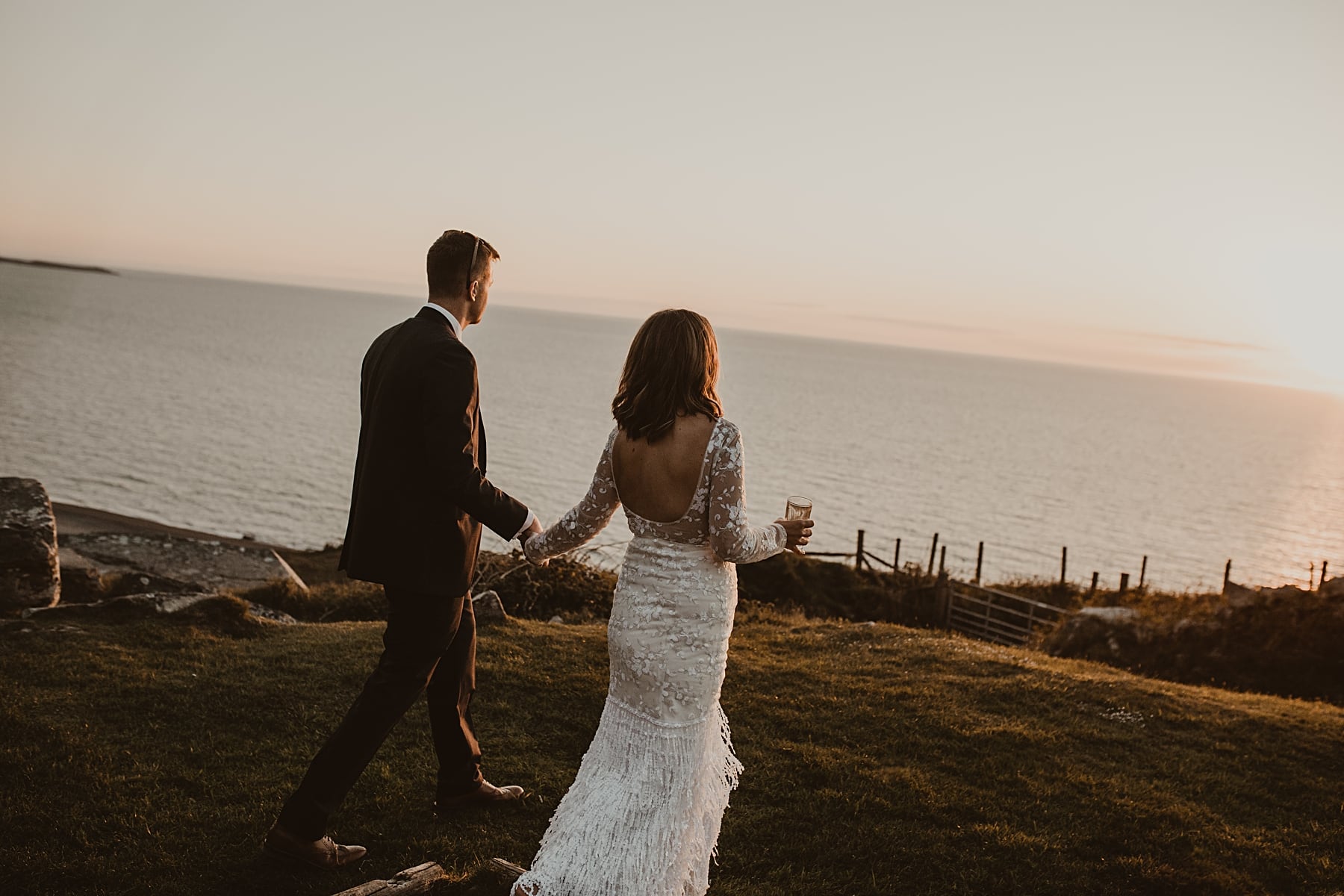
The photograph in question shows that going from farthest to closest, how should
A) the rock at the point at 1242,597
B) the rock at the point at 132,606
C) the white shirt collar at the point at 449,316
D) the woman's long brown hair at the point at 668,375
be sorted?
1. the rock at the point at 1242,597
2. the rock at the point at 132,606
3. the white shirt collar at the point at 449,316
4. the woman's long brown hair at the point at 668,375

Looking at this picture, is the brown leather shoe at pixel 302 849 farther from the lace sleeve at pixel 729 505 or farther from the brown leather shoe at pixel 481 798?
the lace sleeve at pixel 729 505

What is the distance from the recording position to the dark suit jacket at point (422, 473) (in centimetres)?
379

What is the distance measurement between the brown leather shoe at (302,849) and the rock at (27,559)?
567 centimetres

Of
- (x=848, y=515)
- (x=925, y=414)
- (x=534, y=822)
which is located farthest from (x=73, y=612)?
(x=925, y=414)

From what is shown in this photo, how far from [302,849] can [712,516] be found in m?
2.45

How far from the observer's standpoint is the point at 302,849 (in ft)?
12.9

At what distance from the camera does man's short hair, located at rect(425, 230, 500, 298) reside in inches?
159

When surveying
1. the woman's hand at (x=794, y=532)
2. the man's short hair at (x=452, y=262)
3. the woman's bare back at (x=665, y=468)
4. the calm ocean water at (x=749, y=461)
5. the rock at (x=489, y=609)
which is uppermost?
the man's short hair at (x=452, y=262)

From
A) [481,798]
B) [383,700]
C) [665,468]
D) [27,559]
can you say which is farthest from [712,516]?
[27,559]

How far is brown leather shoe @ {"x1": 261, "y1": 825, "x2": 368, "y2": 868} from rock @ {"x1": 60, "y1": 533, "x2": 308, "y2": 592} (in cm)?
953

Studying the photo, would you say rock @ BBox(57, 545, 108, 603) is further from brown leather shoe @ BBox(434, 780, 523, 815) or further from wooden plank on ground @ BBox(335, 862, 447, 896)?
wooden plank on ground @ BBox(335, 862, 447, 896)

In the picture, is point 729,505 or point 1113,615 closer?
point 729,505

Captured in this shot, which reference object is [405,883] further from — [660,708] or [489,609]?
[489,609]

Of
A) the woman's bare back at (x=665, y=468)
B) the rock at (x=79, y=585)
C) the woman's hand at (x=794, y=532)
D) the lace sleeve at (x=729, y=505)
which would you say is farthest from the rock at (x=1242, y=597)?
the rock at (x=79, y=585)
